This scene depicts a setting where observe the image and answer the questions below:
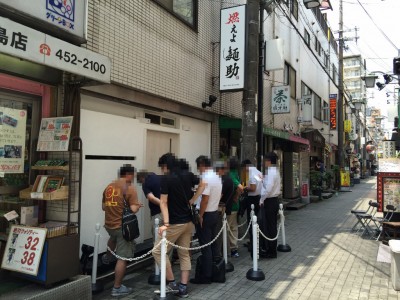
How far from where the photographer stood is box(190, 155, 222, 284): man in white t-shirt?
5.47 meters

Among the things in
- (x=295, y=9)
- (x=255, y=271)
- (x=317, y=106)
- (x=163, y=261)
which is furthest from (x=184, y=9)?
(x=317, y=106)

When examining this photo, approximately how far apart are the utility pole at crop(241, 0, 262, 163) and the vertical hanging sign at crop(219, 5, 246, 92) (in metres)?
0.15

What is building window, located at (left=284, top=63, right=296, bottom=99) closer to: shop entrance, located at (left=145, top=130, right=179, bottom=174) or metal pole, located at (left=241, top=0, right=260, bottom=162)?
metal pole, located at (left=241, top=0, right=260, bottom=162)

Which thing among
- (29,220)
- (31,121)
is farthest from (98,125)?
(29,220)

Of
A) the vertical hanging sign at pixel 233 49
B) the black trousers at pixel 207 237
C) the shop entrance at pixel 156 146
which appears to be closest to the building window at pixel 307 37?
the vertical hanging sign at pixel 233 49

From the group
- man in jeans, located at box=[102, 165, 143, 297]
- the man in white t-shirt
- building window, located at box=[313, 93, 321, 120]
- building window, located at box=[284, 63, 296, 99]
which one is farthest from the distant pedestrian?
building window, located at box=[313, 93, 321, 120]

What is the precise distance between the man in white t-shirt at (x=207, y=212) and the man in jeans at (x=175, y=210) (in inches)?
17.7

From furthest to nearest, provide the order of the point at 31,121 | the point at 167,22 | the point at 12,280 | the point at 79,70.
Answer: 1. the point at 167,22
2. the point at 31,121
3. the point at 12,280
4. the point at 79,70

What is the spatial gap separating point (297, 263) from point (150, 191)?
3.38 m

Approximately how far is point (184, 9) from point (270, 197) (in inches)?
205

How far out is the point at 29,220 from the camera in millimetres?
4840

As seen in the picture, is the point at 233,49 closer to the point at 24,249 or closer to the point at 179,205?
the point at 179,205

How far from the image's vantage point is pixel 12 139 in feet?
14.8

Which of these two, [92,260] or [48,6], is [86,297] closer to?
[92,260]
